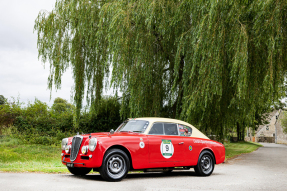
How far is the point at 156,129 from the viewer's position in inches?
349

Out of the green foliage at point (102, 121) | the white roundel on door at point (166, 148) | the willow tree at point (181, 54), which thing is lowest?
the white roundel on door at point (166, 148)

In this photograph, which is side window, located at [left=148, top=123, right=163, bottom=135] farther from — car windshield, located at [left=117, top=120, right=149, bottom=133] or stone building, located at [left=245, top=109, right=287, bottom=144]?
stone building, located at [left=245, top=109, right=287, bottom=144]

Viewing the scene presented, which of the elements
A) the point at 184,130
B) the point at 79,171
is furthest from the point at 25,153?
the point at 184,130

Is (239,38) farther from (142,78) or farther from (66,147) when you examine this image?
(66,147)

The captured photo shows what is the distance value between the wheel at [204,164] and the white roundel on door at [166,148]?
1.15m

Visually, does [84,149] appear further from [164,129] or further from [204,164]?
[204,164]

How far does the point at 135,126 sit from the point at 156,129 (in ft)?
2.04

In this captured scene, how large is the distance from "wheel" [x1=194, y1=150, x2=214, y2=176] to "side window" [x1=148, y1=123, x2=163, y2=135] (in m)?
1.58

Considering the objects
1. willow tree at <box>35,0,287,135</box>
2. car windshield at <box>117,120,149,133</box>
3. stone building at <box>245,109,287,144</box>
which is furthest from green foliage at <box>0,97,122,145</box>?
stone building at <box>245,109,287,144</box>

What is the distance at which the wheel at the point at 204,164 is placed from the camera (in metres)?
9.40

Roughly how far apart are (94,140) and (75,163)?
0.89 meters

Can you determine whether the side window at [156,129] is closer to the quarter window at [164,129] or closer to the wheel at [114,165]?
the quarter window at [164,129]

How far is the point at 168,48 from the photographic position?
15.9 meters

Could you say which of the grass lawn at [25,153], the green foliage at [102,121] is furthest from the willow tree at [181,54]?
the grass lawn at [25,153]
